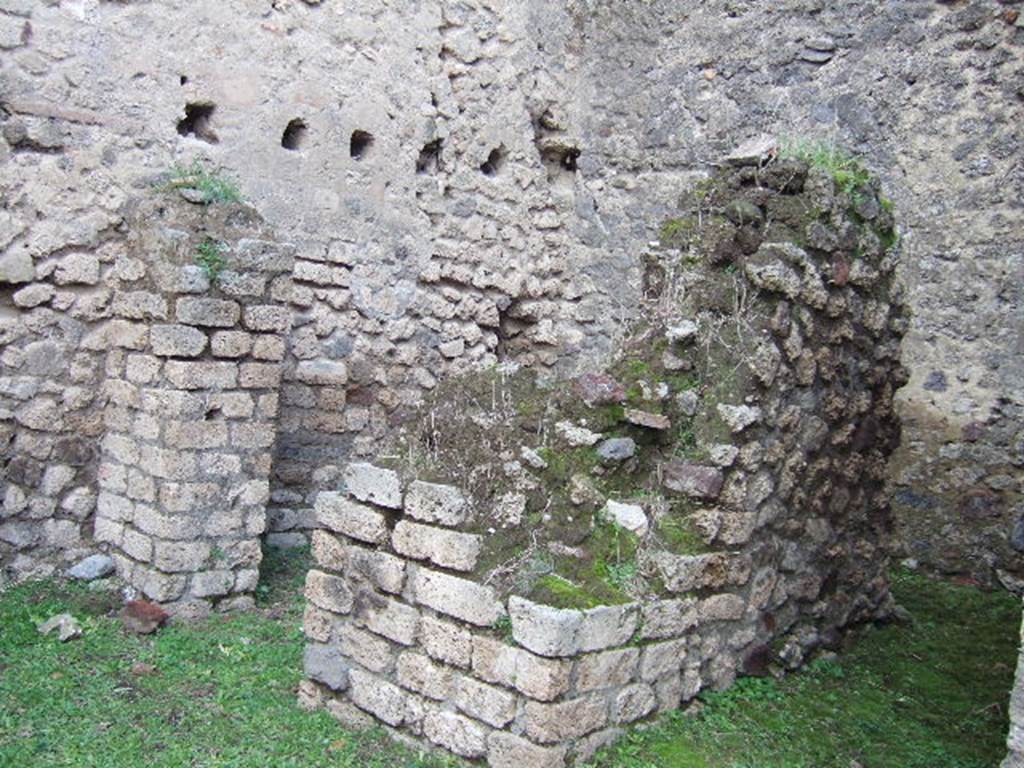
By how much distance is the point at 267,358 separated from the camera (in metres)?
5.83

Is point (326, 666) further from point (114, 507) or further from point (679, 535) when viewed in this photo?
point (114, 507)

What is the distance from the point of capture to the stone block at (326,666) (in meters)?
4.56

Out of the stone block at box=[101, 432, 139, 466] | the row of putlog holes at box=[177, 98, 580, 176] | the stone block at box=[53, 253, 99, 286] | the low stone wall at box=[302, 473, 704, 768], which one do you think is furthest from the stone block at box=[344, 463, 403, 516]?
the row of putlog holes at box=[177, 98, 580, 176]

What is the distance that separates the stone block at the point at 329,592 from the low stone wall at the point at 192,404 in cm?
121

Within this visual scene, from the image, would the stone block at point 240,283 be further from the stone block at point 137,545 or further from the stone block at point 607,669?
the stone block at point 607,669

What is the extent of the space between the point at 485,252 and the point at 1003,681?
481cm

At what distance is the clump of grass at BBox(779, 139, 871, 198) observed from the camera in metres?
5.27

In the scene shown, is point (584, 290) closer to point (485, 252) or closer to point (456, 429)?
point (485, 252)

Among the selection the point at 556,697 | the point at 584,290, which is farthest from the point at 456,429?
the point at 584,290

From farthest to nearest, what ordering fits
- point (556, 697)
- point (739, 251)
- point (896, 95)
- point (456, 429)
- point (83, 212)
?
point (896, 95) < point (83, 212) < point (739, 251) < point (456, 429) < point (556, 697)

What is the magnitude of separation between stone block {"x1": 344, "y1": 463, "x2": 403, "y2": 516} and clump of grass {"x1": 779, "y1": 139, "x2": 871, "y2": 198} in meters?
2.57

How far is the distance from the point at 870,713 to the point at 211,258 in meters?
3.99

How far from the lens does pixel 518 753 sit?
12.7 ft

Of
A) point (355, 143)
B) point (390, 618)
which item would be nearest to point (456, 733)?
point (390, 618)
